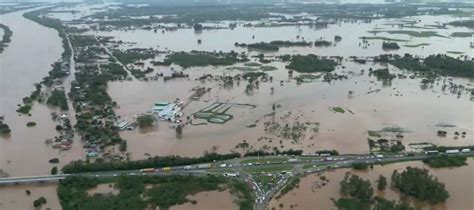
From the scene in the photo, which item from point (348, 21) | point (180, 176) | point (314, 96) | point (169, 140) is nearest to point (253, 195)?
point (180, 176)

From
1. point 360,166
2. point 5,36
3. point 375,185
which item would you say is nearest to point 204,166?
point 360,166

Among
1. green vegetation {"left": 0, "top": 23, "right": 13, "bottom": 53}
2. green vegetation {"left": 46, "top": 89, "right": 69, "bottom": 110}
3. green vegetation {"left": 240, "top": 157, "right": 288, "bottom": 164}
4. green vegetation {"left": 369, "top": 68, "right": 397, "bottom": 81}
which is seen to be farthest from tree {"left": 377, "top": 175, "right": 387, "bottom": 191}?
green vegetation {"left": 0, "top": 23, "right": 13, "bottom": 53}

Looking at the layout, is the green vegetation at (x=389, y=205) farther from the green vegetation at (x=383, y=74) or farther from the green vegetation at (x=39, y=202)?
the green vegetation at (x=383, y=74)

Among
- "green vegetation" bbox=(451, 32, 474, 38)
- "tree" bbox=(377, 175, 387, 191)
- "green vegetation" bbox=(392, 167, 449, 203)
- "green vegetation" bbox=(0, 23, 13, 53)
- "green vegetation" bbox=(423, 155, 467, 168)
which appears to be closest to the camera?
"green vegetation" bbox=(392, 167, 449, 203)

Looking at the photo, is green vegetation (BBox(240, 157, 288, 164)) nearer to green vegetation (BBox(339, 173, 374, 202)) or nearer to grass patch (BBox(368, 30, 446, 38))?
green vegetation (BBox(339, 173, 374, 202))

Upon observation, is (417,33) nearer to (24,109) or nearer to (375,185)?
(375,185)
